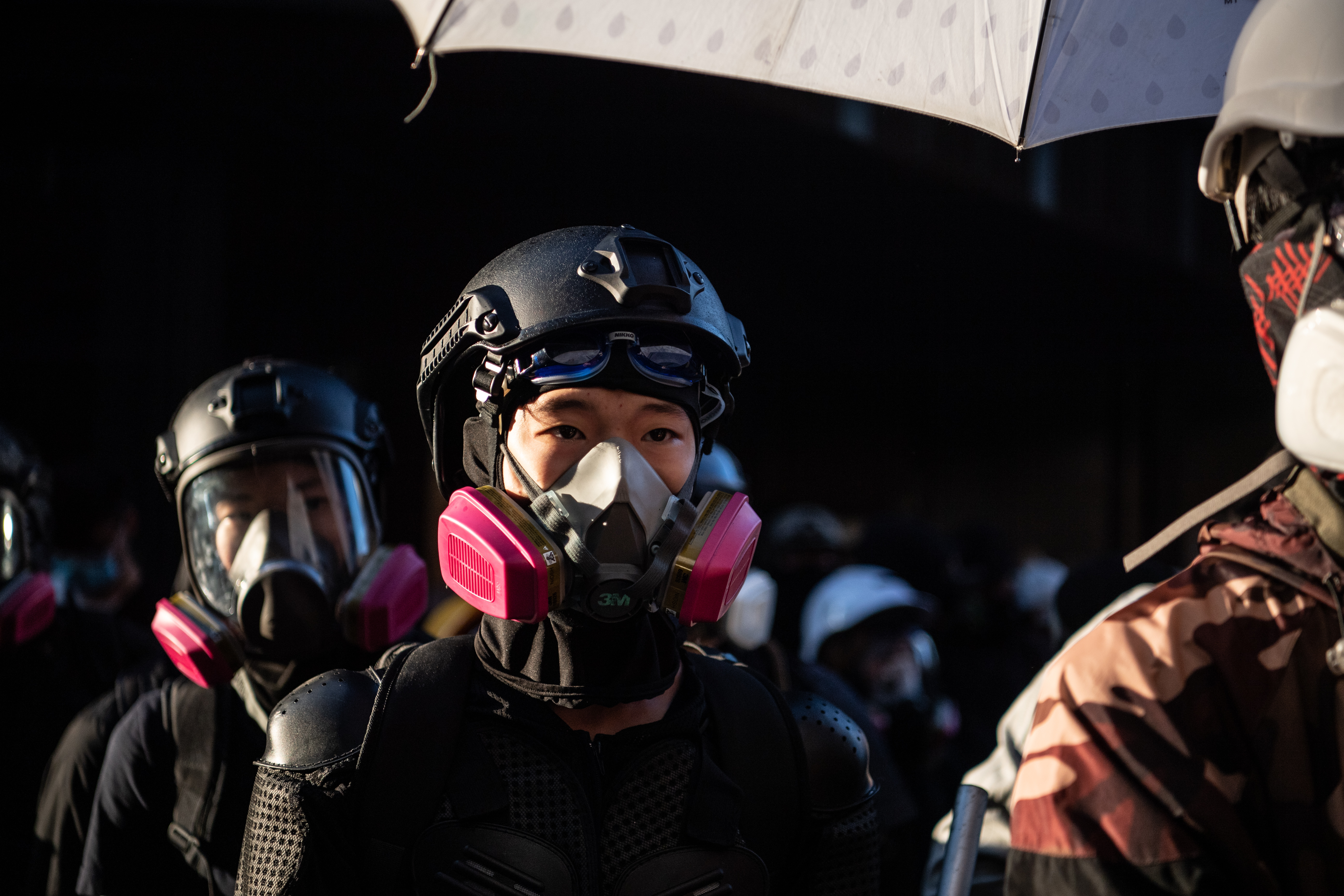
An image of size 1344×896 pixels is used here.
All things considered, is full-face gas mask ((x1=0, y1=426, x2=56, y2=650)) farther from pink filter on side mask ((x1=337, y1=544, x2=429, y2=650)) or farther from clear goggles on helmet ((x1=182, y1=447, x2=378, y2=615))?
pink filter on side mask ((x1=337, y1=544, x2=429, y2=650))

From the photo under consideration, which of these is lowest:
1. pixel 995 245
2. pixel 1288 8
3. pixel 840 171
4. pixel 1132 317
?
pixel 1132 317

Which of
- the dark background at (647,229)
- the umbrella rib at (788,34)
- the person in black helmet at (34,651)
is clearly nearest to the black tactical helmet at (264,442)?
the person in black helmet at (34,651)

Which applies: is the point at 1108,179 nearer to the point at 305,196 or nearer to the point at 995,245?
the point at 995,245

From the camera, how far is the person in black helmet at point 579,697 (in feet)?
6.02

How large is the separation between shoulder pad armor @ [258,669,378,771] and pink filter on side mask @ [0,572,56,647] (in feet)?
7.04

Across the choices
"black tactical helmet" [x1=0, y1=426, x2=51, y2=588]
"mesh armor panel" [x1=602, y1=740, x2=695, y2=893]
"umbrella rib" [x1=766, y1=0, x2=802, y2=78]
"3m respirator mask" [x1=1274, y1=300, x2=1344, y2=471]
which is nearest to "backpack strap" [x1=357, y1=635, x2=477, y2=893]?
"mesh armor panel" [x1=602, y1=740, x2=695, y2=893]

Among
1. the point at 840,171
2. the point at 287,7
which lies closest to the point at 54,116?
the point at 287,7

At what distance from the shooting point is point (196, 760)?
2693mm

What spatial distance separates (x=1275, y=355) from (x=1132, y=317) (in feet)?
37.0

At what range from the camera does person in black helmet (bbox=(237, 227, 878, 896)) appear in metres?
1.83

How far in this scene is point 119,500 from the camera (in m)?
5.61

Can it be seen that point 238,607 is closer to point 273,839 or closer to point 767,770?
point 273,839

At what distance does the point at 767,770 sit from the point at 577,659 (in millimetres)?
368

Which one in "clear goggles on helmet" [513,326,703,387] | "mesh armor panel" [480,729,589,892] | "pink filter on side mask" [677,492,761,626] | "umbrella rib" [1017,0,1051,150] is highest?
"umbrella rib" [1017,0,1051,150]
